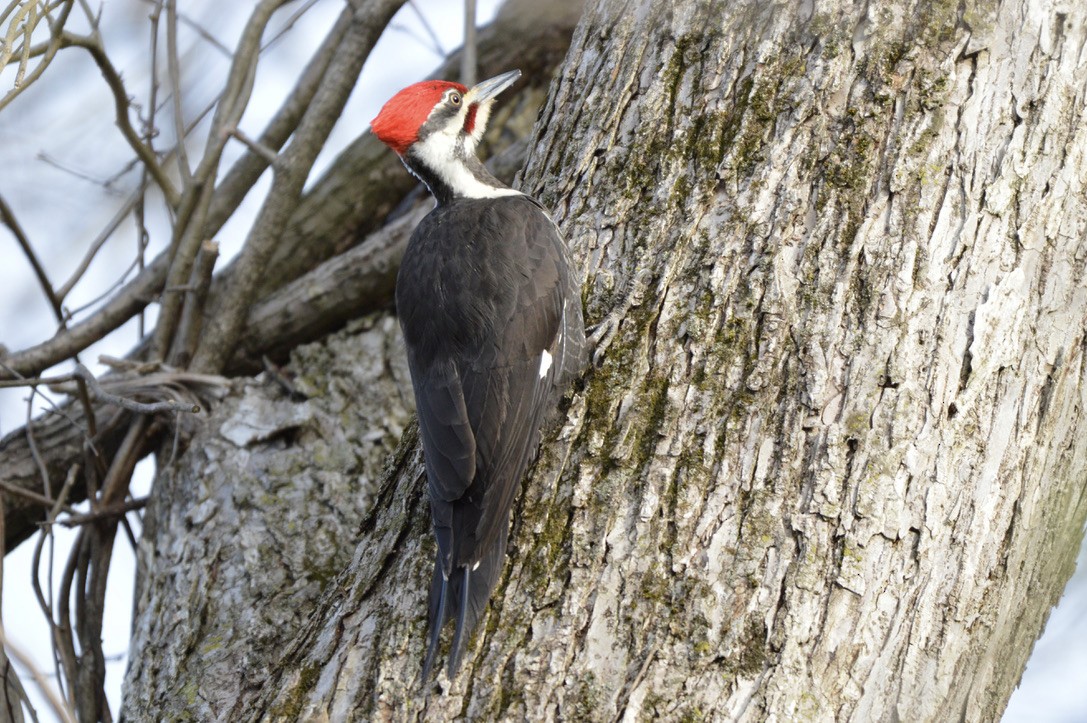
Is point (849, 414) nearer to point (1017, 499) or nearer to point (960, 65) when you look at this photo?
point (1017, 499)

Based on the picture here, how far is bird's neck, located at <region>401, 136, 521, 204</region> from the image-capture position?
2939mm

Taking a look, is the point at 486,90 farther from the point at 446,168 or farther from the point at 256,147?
the point at 256,147

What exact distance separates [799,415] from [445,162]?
1.53 m

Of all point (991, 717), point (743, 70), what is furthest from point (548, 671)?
point (743, 70)

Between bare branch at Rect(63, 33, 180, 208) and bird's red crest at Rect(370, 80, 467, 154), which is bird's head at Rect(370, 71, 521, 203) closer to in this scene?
bird's red crest at Rect(370, 80, 467, 154)

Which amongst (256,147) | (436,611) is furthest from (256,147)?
(436,611)

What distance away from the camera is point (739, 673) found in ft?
5.35

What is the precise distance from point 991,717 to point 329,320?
225cm

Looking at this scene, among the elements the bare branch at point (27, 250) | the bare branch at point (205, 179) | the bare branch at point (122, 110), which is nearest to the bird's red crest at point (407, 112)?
the bare branch at point (205, 179)

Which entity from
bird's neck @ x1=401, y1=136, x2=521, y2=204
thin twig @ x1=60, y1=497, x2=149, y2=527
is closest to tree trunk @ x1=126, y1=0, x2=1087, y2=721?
bird's neck @ x1=401, y1=136, x2=521, y2=204

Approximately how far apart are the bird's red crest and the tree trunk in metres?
0.82

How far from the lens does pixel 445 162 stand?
2.96 m

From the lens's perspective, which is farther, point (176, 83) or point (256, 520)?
point (176, 83)

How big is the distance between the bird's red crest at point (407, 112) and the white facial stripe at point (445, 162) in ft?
0.16
